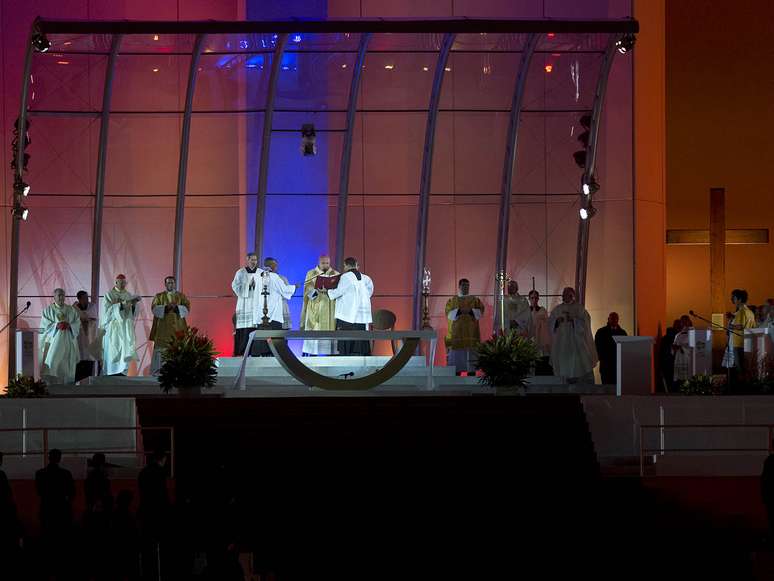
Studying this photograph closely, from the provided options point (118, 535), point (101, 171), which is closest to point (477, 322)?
point (101, 171)

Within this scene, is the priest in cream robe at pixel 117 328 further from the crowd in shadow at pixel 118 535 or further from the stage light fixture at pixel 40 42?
the crowd in shadow at pixel 118 535

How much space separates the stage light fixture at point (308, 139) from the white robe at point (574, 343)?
557 cm

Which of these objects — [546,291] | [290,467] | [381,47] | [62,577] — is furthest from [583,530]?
[381,47]

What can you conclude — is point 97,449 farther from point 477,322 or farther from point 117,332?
point 477,322

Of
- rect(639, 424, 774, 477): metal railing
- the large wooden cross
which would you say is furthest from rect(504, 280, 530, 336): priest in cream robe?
rect(639, 424, 774, 477): metal railing

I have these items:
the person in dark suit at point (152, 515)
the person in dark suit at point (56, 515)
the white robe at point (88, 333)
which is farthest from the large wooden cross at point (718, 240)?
the person in dark suit at point (56, 515)

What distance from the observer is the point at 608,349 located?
20828 millimetres

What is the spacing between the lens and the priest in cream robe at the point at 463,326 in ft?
70.1

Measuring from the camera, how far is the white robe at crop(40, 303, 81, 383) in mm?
20156

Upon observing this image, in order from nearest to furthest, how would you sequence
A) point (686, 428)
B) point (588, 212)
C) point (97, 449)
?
point (97, 449) → point (686, 428) → point (588, 212)

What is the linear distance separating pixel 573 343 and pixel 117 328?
7.09 meters

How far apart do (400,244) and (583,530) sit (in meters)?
11.1

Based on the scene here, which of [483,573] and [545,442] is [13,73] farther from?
[483,573]

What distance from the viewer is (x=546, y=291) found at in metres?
23.6
